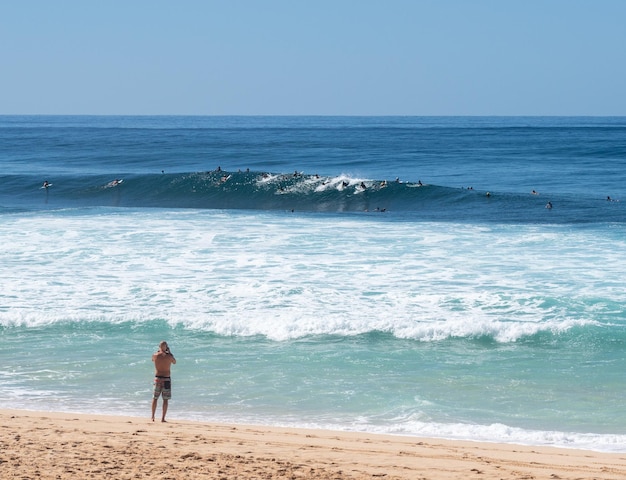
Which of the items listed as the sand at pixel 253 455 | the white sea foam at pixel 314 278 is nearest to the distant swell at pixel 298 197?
the white sea foam at pixel 314 278

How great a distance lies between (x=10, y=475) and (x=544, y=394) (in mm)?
8222

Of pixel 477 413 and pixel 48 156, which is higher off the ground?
pixel 48 156

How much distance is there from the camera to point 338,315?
17.8 m

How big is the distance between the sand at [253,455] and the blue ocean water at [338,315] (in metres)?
0.99

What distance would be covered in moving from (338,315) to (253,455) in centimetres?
800

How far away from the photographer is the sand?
368 inches

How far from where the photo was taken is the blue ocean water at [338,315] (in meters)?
13.0

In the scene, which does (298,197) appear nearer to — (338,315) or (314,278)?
(314,278)

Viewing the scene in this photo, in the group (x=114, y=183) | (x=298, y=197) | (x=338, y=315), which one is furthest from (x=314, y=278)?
(x=114, y=183)

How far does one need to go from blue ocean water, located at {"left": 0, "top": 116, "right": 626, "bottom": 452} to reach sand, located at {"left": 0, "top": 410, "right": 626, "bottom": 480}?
99 centimetres

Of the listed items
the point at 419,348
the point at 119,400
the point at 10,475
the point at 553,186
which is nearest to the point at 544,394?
the point at 419,348

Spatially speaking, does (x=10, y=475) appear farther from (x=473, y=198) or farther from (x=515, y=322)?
(x=473, y=198)

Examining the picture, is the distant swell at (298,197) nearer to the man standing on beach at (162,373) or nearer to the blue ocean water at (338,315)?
the blue ocean water at (338,315)

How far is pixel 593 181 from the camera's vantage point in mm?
47406
